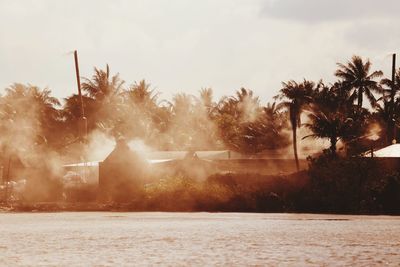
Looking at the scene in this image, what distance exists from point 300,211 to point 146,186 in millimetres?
8262

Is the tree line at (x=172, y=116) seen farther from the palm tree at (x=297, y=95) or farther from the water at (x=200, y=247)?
the water at (x=200, y=247)

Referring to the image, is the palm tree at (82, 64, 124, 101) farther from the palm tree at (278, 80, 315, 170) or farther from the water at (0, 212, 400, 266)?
the water at (0, 212, 400, 266)

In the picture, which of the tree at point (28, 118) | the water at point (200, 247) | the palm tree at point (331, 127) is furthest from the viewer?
A: the tree at point (28, 118)

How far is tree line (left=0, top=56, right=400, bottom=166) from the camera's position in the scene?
64.6m

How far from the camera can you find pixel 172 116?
243 ft

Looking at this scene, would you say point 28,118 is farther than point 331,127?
Yes

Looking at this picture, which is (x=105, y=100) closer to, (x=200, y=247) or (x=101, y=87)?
(x=101, y=87)

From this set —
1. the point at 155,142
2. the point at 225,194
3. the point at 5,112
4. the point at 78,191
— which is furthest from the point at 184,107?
the point at 225,194

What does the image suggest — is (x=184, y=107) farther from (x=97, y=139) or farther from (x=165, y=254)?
(x=165, y=254)

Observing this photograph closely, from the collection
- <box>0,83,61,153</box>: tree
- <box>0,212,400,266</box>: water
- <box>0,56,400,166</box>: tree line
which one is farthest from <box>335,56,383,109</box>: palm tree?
<box>0,212,400,266</box>: water

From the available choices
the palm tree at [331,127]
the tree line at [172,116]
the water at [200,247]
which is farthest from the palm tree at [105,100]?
the water at [200,247]

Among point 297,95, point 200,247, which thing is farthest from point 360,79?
point 200,247

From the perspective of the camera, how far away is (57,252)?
450 inches

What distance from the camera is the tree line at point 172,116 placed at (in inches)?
2544
